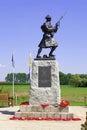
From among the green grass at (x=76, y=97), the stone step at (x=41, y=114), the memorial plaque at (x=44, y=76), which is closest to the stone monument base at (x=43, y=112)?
the stone step at (x=41, y=114)

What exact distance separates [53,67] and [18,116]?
2.85m

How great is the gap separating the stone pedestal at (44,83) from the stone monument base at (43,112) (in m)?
0.43

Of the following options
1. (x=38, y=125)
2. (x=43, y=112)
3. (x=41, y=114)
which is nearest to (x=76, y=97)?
(x=43, y=112)

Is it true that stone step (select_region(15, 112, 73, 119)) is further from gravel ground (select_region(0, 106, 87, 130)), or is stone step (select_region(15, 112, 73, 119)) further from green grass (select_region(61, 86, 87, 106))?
green grass (select_region(61, 86, 87, 106))

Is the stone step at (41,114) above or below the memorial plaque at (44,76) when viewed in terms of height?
below

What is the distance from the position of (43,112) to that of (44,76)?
1775 mm

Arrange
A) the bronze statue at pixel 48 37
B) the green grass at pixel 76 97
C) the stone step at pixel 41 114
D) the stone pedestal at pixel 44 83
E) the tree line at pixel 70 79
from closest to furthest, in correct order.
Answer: the stone step at pixel 41 114 → the stone pedestal at pixel 44 83 → the bronze statue at pixel 48 37 → the green grass at pixel 76 97 → the tree line at pixel 70 79

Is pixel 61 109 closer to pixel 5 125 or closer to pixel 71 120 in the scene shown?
pixel 71 120

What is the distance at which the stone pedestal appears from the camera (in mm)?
17078

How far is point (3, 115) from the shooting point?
57.1 feet

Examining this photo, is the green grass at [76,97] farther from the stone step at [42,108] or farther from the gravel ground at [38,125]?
the gravel ground at [38,125]

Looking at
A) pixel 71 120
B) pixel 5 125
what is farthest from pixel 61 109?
pixel 5 125

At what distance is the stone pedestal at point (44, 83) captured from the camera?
56.0ft

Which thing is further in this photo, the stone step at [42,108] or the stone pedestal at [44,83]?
the stone pedestal at [44,83]
